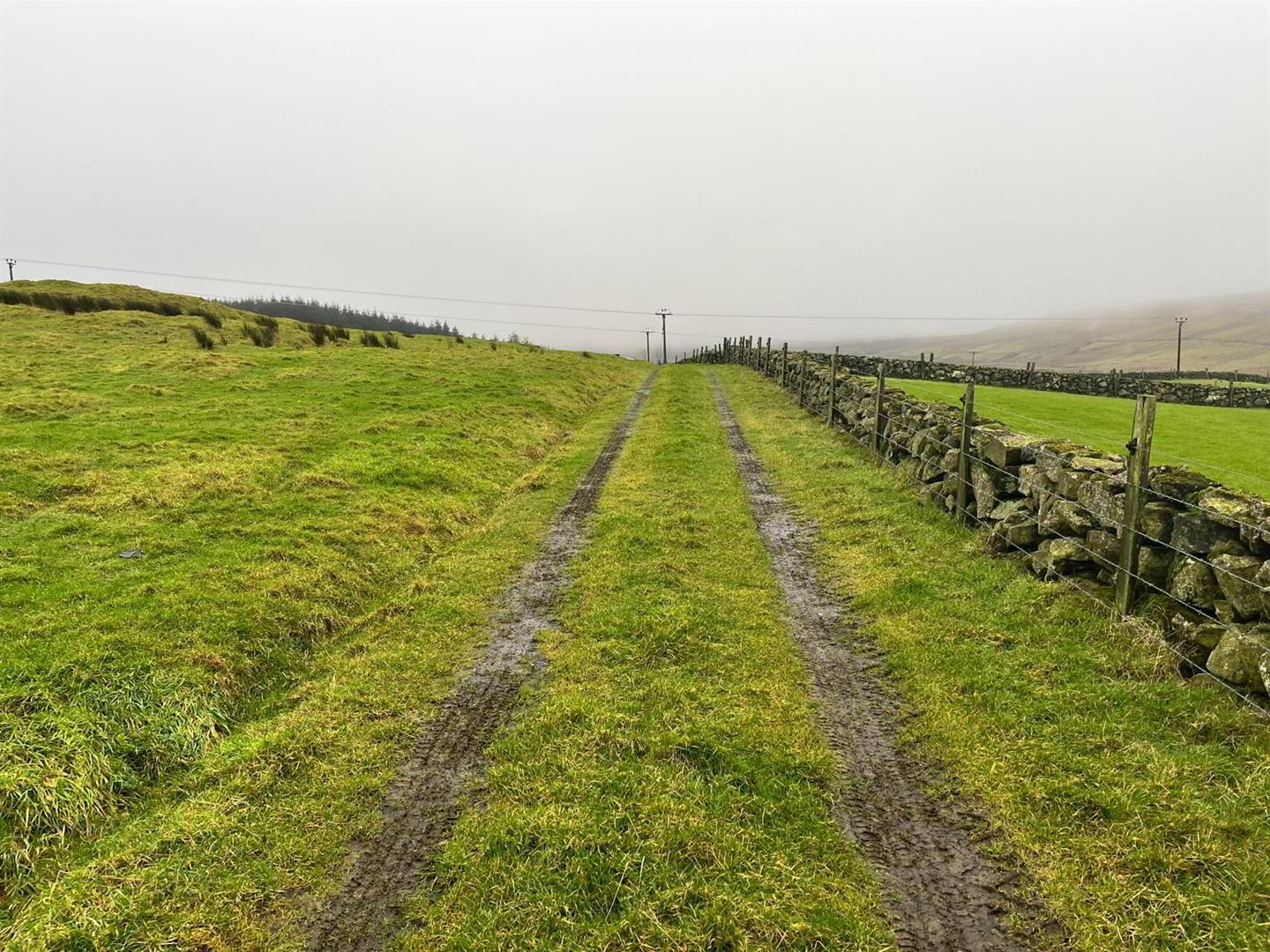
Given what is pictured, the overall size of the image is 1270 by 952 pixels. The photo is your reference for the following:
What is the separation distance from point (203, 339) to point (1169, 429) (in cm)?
4541

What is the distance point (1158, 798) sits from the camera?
476 cm

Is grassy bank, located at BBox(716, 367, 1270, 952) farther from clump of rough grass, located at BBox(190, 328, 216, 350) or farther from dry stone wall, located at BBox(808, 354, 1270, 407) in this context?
clump of rough grass, located at BBox(190, 328, 216, 350)

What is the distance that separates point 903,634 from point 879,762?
2520 mm

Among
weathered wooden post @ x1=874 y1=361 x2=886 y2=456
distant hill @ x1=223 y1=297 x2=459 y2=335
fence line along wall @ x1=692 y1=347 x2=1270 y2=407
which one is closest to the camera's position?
weathered wooden post @ x1=874 y1=361 x2=886 y2=456

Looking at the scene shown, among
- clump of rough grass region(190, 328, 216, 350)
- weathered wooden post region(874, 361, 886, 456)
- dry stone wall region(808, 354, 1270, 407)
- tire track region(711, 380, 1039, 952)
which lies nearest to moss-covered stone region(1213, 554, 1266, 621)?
tire track region(711, 380, 1039, 952)

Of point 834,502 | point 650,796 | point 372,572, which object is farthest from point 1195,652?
point 372,572

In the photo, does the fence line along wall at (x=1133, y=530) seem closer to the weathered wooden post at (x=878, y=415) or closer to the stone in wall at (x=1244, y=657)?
the stone in wall at (x=1244, y=657)

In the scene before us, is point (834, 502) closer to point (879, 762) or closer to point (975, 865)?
point (879, 762)

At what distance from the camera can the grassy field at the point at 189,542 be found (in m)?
5.70

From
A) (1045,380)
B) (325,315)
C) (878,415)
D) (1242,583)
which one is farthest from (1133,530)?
(325,315)

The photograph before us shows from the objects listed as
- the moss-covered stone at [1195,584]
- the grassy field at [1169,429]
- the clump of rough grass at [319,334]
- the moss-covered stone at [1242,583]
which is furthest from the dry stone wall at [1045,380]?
the moss-covered stone at [1242,583]

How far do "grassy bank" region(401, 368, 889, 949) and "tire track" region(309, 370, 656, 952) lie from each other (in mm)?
240

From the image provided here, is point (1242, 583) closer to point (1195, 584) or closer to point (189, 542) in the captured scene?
point (1195, 584)

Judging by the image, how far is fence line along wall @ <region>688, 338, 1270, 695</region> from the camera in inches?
242
